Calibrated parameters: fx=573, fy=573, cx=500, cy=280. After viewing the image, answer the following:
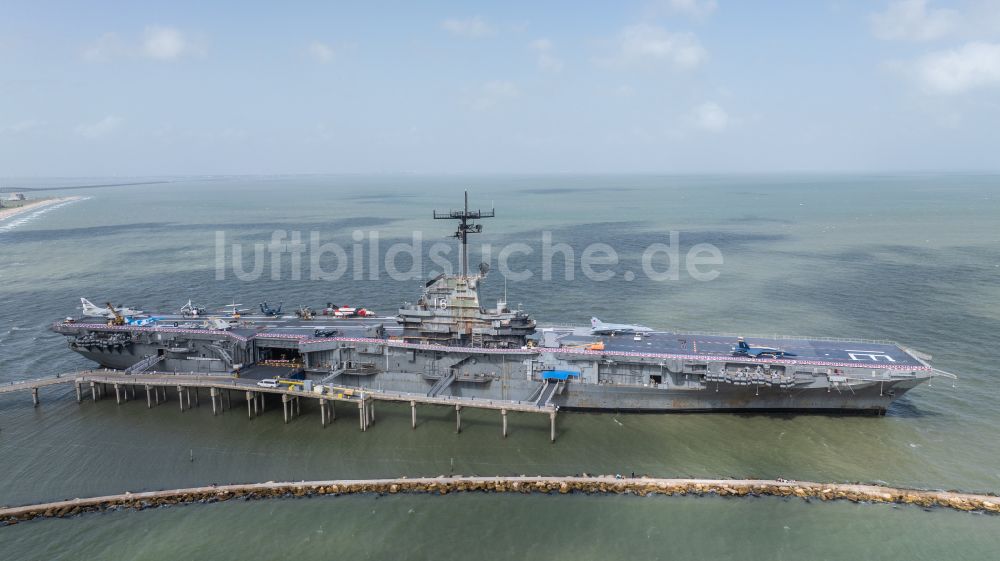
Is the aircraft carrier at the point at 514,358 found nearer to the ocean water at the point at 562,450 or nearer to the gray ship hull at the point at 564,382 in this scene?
the gray ship hull at the point at 564,382

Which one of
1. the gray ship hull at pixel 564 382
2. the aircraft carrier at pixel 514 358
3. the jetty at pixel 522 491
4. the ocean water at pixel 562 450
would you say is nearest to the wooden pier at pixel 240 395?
the ocean water at pixel 562 450

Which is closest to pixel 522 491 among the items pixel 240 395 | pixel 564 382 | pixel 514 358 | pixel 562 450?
pixel 562 450

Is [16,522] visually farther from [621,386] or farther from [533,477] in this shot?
[621,386]

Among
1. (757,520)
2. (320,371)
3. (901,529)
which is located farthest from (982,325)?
(320,371)

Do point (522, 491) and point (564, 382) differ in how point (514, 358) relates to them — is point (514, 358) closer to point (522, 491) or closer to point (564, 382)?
point (564, 382)

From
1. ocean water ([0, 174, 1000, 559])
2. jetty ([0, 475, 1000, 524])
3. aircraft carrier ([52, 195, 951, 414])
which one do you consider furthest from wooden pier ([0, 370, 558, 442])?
jetty ([0, 475, 1000, 524])
